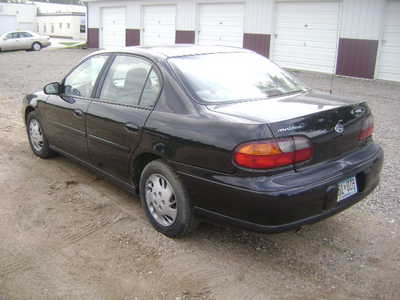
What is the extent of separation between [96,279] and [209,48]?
2447 millimetres

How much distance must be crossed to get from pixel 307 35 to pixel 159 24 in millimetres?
8446

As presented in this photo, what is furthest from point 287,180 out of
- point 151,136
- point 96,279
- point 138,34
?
point 138,34

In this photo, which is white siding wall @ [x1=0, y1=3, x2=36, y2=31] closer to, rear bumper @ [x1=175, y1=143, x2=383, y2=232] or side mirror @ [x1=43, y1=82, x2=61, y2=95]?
side mirror @ [x1=43, y1=82, x2=61, y2=95]

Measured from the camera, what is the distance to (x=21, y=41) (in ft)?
93.7

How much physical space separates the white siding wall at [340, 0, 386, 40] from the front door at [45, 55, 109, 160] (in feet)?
39.8

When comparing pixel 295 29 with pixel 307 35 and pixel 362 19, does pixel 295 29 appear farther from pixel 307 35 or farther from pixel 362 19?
pixel 362 19

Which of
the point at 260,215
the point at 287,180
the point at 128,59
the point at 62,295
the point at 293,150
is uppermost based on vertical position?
the point at 128,59

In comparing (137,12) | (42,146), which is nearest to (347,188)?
(42,146)

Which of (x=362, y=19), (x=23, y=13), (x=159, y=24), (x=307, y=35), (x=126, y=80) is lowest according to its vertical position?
(x=126, y=80)

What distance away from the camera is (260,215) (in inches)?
119

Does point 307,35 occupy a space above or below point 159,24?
below

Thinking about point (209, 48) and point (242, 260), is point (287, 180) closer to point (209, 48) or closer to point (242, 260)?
point (242, 260)

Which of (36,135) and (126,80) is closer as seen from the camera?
(126,80)

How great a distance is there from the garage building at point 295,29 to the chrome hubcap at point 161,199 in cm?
869
